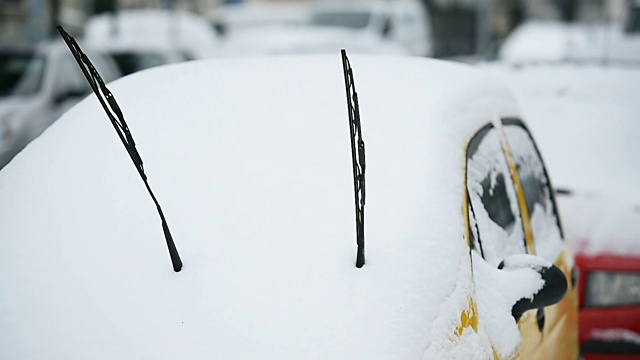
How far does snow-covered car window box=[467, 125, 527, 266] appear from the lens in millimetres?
2486

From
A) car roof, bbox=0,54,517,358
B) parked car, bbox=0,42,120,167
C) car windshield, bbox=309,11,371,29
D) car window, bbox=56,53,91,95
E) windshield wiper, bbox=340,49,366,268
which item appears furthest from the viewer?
car windshield, bbox=309,11,371,29

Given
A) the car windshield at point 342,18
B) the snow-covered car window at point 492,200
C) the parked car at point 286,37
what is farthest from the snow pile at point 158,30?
the snow-covered car window at point 492,200

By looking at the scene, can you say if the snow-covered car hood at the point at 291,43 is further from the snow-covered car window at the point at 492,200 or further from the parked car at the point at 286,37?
the snow-covered car window at the point at 492,200

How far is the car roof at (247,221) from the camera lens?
1.92 meters

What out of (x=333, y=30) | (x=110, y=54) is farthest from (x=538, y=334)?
(x=333, y=30)

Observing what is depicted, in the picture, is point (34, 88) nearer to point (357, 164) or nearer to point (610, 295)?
point (610, 295)

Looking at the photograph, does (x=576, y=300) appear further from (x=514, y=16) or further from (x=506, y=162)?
(x=514, y=16)

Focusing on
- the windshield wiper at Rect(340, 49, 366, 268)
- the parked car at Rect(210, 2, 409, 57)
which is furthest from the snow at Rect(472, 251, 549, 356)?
the parked car at Rect(210, 2, 409, 57)

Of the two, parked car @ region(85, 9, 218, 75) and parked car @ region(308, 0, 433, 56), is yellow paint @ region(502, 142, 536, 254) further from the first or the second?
parked car @ region(308, 0, 433, 56)

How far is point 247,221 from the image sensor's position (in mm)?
2170

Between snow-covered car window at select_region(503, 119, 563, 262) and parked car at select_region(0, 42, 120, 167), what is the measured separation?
18.4 ft

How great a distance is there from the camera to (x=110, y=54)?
452 inches

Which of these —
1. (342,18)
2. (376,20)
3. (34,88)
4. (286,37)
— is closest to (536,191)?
(34,88)

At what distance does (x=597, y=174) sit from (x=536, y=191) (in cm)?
164
